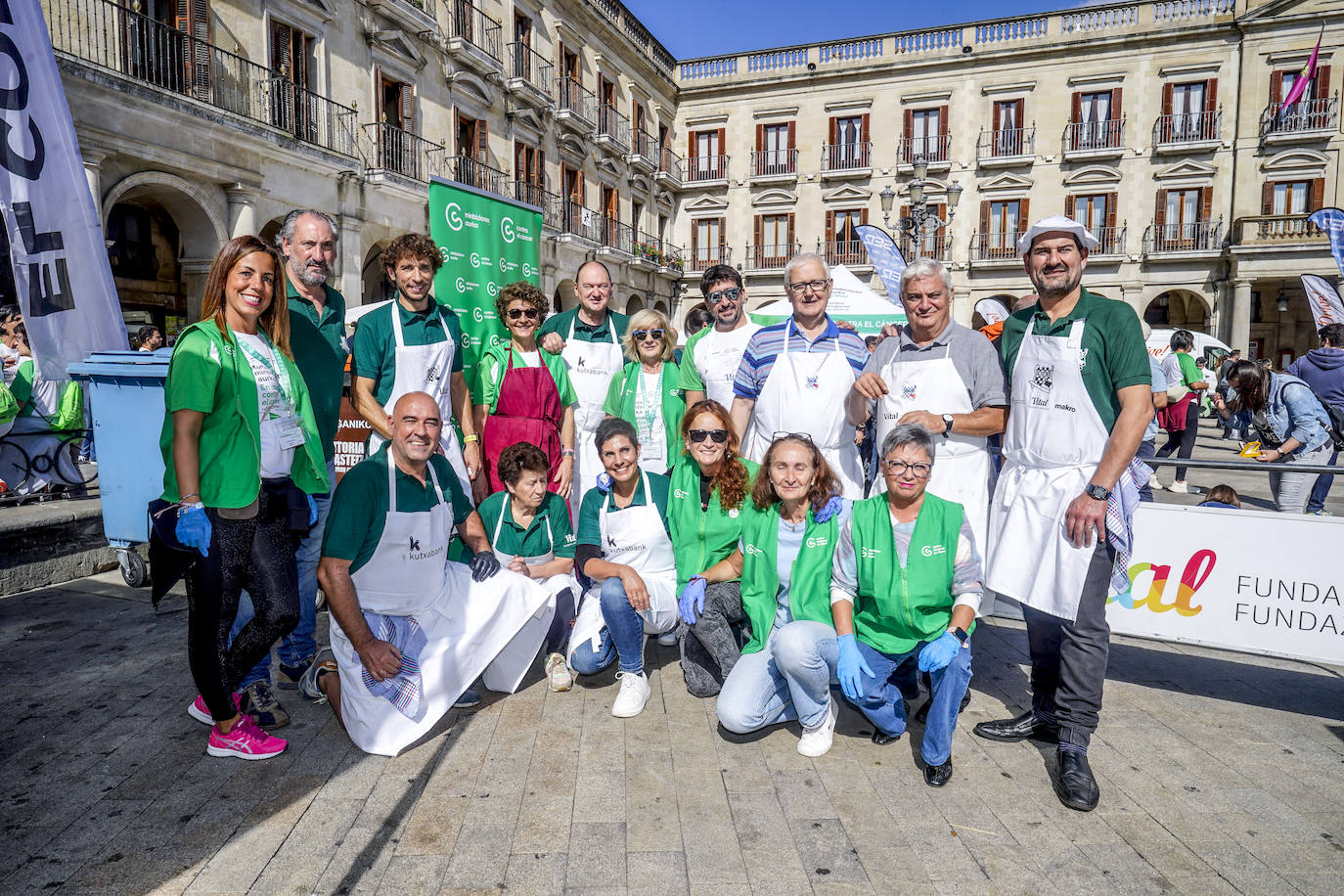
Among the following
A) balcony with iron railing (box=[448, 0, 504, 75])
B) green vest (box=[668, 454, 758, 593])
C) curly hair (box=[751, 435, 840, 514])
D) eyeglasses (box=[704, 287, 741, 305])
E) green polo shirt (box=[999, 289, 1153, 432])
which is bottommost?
green vest (box=[668, 454, 758, 593])

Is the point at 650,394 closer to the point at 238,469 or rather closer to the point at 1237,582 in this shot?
the point at 238,469

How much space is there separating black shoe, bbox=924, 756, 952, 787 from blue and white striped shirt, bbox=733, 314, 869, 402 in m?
1.90

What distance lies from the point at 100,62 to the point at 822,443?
39.7 feet

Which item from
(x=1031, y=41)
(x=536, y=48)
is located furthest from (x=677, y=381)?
(x=1031, y=41)

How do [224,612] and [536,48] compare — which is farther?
[536,48]

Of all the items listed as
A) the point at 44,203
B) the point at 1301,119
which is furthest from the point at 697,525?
the point at 1301,119

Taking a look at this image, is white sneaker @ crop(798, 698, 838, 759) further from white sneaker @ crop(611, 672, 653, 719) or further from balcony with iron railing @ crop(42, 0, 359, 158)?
balcony with iron railing @ crop(42, 0, 359, 158)

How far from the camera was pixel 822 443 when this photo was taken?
405 cm

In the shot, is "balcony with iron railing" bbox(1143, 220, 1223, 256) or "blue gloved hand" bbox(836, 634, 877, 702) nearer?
"blue gloved hand" bbox(836, 634, 877, 702)

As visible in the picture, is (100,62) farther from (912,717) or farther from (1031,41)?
(1031,41)

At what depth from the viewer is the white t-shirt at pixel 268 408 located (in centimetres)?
304

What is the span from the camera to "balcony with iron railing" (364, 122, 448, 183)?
632 inches

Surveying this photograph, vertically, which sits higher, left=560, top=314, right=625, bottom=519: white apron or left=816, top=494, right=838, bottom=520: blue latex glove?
left=560, top=314, right=625, bottom=519: white apron

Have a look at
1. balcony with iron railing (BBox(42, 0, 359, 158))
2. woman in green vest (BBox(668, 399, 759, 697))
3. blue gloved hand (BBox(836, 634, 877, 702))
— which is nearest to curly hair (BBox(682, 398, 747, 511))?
woman in green vest (BBox(668, 399, 759, 697))
